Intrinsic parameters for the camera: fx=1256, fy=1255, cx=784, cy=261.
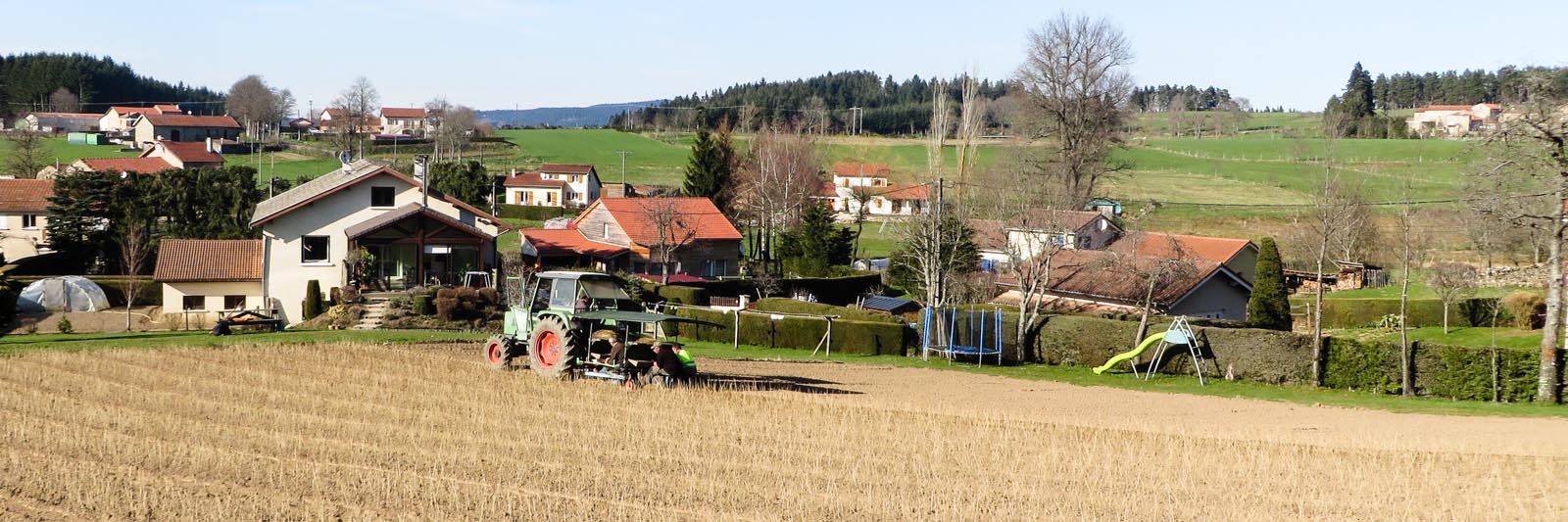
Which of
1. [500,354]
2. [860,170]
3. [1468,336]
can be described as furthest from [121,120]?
[1468,336]

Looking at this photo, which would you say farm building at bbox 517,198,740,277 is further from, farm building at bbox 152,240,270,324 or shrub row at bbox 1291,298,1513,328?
shrub row at bbox 1291,298,1513,328

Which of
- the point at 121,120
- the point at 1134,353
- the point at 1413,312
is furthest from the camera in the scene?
the point at 121,120

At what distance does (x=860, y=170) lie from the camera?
103062 millimetres

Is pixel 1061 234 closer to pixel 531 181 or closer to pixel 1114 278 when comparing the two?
pixel 1114 278

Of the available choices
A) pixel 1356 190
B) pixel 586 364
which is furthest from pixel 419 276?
pixel 1356 190

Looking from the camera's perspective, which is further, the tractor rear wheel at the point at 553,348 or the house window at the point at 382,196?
the house window at the point at 382,196

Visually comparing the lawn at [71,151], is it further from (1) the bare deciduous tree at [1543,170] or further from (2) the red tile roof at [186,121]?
(1) the bare deciduous tree at [1543,170]

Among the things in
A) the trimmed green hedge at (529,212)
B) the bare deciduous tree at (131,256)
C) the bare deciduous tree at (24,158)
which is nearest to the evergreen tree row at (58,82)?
A: the bare deciduous tree at (24,158)

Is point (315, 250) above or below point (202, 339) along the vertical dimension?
above

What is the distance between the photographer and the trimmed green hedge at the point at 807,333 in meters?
36.6

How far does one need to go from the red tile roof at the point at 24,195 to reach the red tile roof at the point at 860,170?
5814 centimetres

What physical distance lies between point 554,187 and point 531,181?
2.11 m

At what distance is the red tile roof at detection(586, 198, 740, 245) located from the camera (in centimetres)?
5925

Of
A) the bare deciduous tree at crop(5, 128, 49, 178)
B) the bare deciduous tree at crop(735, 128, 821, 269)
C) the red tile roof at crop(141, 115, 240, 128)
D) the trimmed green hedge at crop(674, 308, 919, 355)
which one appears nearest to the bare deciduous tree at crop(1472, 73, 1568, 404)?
the trimmed green hedge at crop(674, 308, 919, 355)
